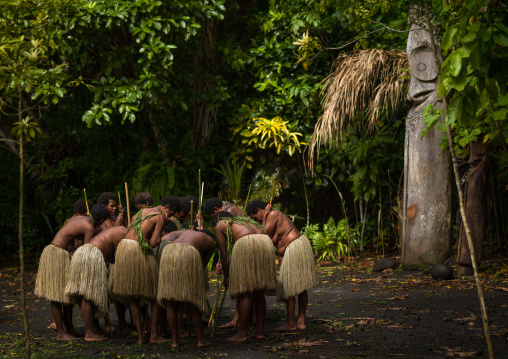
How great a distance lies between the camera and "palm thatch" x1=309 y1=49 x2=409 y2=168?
9.17m

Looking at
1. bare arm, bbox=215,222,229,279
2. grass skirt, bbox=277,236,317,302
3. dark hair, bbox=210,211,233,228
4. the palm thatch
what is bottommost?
grass skirt, bbox=277,236,317,302

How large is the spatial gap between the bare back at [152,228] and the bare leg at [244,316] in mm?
883

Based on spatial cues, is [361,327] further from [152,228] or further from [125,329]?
[125,329]

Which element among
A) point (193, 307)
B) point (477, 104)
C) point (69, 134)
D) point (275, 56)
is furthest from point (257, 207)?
point (69, 134)

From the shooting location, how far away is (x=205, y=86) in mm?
11320

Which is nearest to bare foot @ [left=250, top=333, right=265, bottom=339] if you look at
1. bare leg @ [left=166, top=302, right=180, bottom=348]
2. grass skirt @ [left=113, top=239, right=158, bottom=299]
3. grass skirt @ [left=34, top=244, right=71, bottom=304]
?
bare leg @ [left=166, top=302, right=180, bottom=348]

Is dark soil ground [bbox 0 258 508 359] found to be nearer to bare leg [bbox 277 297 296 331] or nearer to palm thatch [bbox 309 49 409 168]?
bare leg [bbox 277 297 296 331]

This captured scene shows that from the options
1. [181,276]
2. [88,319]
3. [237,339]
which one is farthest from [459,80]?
[88,319]

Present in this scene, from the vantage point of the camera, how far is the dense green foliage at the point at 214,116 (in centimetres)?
924

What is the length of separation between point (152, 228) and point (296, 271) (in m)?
1.33

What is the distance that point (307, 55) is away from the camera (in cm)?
1034

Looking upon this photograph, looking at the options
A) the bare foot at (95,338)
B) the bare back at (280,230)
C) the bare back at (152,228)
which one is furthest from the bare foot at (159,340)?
the bare back at (280,230)

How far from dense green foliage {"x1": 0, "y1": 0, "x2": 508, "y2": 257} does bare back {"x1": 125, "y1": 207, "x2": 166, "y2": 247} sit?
370cm

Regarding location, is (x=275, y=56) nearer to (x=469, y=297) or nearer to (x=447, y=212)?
(x=447, y=212)
